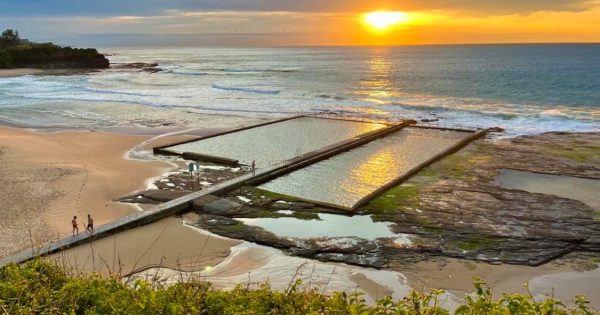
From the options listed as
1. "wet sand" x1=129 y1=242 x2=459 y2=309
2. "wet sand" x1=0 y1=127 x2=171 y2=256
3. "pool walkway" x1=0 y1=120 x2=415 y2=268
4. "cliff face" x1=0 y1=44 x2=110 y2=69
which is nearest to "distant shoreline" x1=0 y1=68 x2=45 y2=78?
"cliff face" x1=0 y1=44 x2=110 y2=69

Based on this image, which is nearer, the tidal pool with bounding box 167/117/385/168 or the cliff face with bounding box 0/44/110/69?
the tidal pool with bounding box 167/117/385/168

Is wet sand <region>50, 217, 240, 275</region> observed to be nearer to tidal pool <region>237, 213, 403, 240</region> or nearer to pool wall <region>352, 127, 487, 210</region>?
tidal pool <region>237, 213, 403, 240</region>

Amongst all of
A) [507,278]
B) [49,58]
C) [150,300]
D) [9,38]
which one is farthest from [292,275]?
[9,38]

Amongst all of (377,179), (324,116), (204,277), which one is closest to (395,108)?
(324,116)

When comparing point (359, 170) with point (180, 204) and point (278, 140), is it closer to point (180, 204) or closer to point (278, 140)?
point (278, 140)

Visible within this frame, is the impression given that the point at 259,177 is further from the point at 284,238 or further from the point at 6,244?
the point at 6,244

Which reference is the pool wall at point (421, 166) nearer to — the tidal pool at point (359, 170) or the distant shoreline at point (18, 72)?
the tidal pool at point (359, 170)
